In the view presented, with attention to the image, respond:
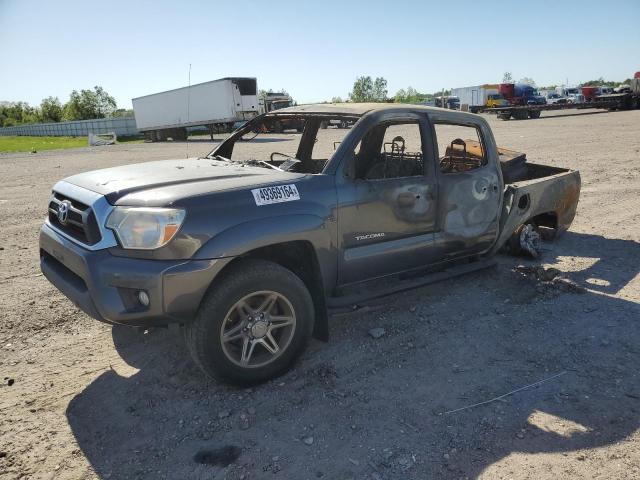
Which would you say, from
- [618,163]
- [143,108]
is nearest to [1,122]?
[143,108]

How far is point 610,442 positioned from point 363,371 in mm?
1551

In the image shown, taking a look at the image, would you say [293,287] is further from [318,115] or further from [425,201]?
[318,115]

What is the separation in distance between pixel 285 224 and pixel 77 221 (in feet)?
4.52

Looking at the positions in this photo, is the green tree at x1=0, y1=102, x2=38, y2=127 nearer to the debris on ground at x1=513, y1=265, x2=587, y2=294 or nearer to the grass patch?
the grass patch

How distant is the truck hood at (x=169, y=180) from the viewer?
3.04 metres

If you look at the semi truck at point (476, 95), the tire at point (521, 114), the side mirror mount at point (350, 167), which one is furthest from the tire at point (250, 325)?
the semi truck at point (476, 95)

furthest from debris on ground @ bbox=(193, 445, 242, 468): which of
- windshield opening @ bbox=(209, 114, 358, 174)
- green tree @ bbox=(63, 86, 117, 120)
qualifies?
green tree @ bbox=(63, 86, 117, 120)

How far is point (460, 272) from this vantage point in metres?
4.50

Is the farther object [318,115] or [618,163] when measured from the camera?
[618,163]

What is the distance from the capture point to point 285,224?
3.23 meters

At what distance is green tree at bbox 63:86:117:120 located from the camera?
76.6 metres

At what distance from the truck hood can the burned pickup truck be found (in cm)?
1

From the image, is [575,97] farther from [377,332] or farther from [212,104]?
[377,332]

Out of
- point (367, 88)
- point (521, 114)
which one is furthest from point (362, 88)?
point (521, 114)
